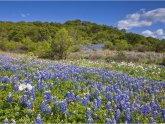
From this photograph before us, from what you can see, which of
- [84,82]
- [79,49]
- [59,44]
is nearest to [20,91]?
[84,82]

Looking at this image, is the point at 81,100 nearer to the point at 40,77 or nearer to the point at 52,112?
the point at 52,112

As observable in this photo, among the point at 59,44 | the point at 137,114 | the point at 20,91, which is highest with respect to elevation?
the point at 59,44

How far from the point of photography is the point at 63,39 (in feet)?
57.6

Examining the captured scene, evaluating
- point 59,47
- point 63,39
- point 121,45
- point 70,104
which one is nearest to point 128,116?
point 70,104

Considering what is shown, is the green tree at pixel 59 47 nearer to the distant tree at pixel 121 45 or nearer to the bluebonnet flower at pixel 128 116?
the distant tree at pixel 121 45

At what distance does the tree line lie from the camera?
17625 millimetres

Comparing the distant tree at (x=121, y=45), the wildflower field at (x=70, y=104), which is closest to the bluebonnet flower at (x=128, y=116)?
the wildflower field at (x=70, y=104)

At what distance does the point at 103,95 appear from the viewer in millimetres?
6824

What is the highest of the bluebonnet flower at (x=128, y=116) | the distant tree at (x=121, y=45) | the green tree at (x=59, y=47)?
the distant tree at (x=121, y=45)

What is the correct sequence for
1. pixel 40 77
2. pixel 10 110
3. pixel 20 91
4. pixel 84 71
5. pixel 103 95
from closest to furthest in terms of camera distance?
pixel 10 110 → pixel 20 91 → pixel 103 95 → pixel 40 77 → pixel 84 71

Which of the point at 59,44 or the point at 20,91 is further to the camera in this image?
the point at 59,44

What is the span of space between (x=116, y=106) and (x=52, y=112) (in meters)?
1.26

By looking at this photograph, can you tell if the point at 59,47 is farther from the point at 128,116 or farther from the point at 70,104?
the point at 128,116

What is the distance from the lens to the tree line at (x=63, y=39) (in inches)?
694
